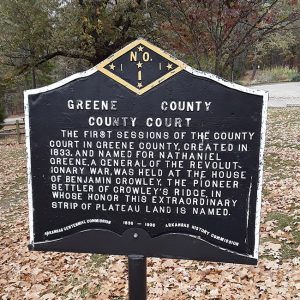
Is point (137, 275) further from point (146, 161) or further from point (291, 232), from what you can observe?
point (291, 232)

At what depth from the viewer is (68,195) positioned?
2936 mm

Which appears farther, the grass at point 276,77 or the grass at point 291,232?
the grass at point 276,77

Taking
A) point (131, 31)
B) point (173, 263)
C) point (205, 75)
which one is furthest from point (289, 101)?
point (205, 75)

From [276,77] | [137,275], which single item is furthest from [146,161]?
[276,77]

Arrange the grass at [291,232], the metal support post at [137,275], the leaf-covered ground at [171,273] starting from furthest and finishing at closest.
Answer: the grass at [291,232], the leaf-covered ground at [171,273], the metal support post at [137,275]

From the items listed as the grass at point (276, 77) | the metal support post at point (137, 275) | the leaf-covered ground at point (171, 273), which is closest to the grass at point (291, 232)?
the leaf-covered ground at point (171, 273)

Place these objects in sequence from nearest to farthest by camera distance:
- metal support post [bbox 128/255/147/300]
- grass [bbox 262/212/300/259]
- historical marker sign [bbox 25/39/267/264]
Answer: historical marker sign [bbox 25/39/267/264], metal support post [bbox 128/255/147/300], grass [bbox 262/212/300/259]

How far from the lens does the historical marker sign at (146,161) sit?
2689 mm

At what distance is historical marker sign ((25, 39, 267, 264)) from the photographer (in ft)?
8.82

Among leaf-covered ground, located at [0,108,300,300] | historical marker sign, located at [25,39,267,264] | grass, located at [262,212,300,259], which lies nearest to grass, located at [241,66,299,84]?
grass, located at [262,212,300,259]

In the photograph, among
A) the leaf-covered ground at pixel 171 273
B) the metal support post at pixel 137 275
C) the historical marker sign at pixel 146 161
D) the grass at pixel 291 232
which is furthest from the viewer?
the grass at pixel 291 232

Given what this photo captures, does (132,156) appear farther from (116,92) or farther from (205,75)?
(205,75)

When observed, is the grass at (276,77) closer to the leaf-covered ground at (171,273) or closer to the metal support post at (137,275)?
the leaf-covered ground at (171,273)

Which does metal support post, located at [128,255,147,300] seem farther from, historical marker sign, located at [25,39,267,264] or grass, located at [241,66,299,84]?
grass, located at [241,66,299,84]
